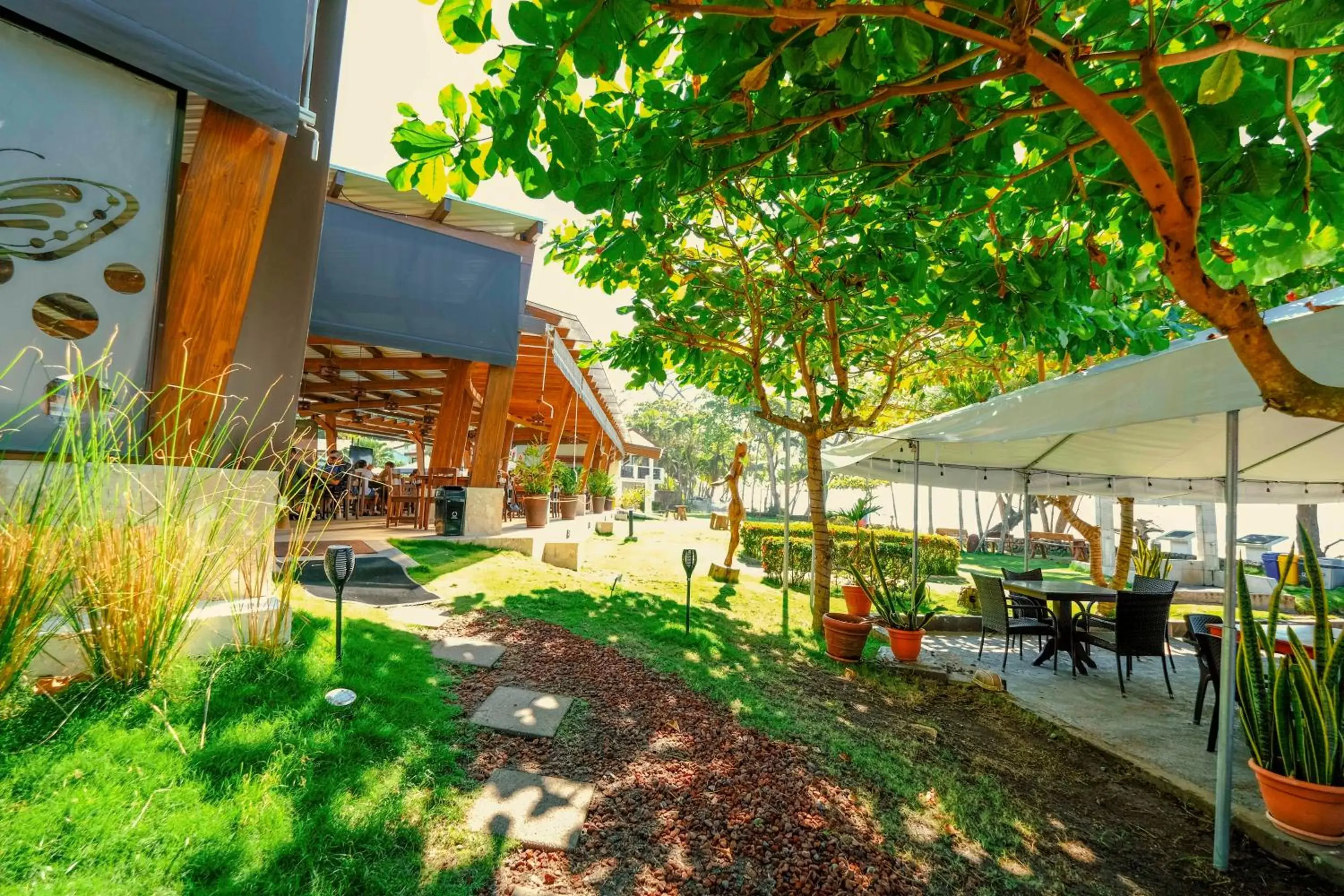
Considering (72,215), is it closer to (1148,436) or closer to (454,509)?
(454,509)

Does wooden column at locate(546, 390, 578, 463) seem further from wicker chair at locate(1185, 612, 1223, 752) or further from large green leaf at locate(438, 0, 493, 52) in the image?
large green leaf at locate(438, 0, 493, 52)

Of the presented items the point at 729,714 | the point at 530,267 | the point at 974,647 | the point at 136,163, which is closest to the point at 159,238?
the point at 136,163

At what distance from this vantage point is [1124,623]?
4.92 meters

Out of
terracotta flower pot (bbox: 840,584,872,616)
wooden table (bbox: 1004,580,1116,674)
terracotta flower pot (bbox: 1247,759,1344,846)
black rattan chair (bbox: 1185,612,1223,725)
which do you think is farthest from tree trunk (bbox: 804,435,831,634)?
terracotta flower pot (bbox: 1247,759,1344,846)

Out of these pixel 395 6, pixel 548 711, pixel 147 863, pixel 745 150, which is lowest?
pixel 548 711

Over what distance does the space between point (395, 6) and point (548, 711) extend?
364 cm

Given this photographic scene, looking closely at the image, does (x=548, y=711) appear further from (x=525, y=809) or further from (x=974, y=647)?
(x=974, y=647)

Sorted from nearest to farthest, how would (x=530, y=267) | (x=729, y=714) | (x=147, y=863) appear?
1. (x=147, y=863)
2. (x=729, y=714)
3. (x=530, y=267)

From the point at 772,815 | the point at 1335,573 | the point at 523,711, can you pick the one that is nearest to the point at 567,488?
the point at 523,711

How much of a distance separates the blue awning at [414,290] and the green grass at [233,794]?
20.3 ft

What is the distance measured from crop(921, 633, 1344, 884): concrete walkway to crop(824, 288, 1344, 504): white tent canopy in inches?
81.0

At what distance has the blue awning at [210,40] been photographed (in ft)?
8.79

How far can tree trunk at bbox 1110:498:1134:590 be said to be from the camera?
8055 mm

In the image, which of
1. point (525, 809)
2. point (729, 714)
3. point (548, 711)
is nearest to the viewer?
point (525, 809)
